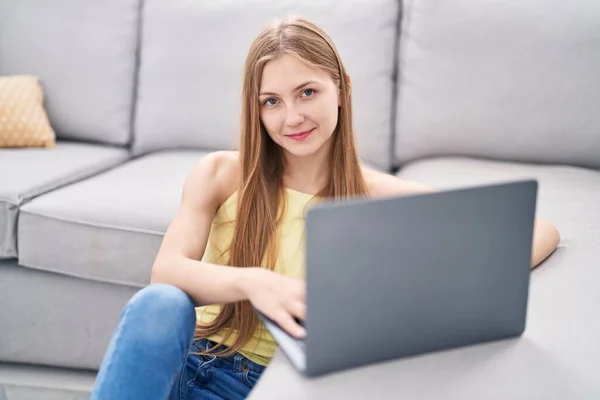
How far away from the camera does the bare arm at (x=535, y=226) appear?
0.97m

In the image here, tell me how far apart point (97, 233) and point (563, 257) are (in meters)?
0.91

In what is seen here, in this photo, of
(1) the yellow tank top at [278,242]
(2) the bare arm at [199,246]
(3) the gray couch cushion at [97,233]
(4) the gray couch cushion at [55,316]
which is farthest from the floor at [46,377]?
(2) the bare arm at [199,246]

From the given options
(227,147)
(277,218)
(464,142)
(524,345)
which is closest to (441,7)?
(464,142)

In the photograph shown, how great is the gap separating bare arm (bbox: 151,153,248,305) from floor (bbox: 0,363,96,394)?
650mm

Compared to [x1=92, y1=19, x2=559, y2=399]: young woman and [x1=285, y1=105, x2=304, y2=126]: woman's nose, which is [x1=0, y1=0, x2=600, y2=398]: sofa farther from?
[x1=285, y1=105, x2=304, y2=126]: woman's nose

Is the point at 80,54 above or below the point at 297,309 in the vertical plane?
above

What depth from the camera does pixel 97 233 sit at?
4.66 ft

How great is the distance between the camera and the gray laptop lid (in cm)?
59

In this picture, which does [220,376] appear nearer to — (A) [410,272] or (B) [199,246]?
(B) [199,246]

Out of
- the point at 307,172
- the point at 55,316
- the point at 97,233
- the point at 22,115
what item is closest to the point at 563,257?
the point at 307,172

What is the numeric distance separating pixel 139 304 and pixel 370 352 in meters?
0.29

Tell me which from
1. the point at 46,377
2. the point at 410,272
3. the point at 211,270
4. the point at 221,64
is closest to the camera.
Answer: the point at 410,272

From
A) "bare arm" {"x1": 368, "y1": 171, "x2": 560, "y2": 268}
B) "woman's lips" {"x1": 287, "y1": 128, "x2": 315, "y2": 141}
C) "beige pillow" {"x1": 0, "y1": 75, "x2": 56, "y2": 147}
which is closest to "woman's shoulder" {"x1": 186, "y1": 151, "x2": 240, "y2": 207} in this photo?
"woman's lips" {"x1": 287, "y1": 128, "x2": 315, "y2": 141}

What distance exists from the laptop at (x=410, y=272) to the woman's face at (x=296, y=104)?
0.42 metres
